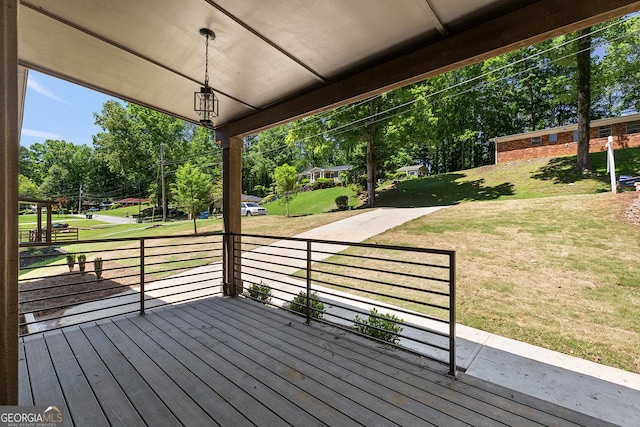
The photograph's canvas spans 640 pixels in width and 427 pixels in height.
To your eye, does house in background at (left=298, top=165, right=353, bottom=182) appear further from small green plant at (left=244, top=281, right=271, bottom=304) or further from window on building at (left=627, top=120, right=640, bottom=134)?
small green plant at (left=244, top=281, right=271, bottom=304)

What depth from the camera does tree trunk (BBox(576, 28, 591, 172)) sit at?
10453 mm

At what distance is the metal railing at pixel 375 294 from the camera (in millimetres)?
2184

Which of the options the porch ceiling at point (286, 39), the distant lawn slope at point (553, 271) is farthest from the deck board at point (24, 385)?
the distant lawn slope at point (553, 271)

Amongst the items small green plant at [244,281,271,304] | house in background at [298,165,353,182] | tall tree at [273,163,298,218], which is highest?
house in background at [298,165,353,182]

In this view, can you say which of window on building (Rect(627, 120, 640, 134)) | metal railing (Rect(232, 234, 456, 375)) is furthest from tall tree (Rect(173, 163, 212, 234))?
window on building (Rect(627, 120, 640, 134))

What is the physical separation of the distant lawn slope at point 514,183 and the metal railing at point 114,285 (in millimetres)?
9321

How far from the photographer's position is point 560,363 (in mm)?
2867

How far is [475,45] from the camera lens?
188 centimetres

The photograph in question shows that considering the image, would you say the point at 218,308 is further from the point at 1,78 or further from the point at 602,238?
the point at 602,238

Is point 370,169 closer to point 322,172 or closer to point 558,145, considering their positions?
point 558,145

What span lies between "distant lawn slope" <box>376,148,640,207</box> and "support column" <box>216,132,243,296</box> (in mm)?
9919

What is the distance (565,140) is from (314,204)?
13208mm

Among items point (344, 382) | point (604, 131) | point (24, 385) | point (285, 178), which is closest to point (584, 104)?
point (604, 131)

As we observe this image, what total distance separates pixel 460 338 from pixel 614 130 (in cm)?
1531
